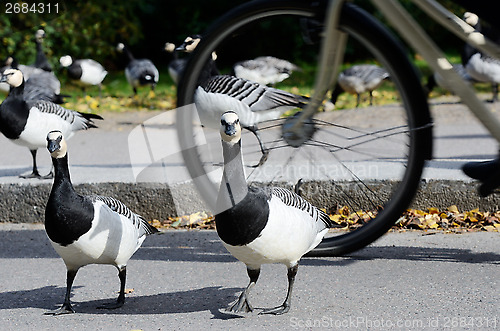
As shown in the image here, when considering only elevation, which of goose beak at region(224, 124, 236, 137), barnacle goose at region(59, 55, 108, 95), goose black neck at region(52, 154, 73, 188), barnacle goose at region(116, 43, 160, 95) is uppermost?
goose beak at region(224, 124, 236, 137)

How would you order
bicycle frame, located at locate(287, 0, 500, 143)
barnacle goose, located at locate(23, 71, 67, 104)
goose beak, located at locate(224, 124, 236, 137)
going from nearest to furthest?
bicycle frame, located at locate(287, 0, 500, 143)
goose beak, located at locate(224, 124, 236, 137)
barnacle goose, located at locate(23, 71, 67, 104)

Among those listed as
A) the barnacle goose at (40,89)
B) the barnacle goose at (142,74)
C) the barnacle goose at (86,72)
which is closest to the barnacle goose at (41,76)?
the barnacle goose at (40,89)

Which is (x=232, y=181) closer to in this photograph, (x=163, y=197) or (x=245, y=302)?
(x=245, y=302)

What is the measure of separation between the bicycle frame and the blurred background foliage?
38.8 feet

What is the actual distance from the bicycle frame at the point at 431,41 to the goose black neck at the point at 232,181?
552 millimetres

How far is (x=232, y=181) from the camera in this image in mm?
3197

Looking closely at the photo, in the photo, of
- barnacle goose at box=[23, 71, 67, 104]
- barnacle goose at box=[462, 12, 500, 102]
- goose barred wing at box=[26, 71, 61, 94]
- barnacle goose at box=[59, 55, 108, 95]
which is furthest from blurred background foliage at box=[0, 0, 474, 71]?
barnacle goose at box=[462, 12, 500, 102]

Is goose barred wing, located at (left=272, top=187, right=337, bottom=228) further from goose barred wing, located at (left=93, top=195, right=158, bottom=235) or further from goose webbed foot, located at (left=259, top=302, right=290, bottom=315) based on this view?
goose barred wing, located at (left=93, top=195, right=158, bottom=235)

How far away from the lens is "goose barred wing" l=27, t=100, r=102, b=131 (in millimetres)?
6438

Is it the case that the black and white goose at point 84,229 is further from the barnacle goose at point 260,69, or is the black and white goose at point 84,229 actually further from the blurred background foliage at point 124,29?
the blurred background foliage at point 124,29

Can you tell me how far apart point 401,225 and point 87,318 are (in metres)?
2.49

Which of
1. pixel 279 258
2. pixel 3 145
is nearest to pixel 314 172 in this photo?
pixel 279 258

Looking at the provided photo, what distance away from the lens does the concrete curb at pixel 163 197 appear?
17.3 feet

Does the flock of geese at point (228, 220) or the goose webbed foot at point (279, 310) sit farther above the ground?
the flock of geese at point (228, 220)
